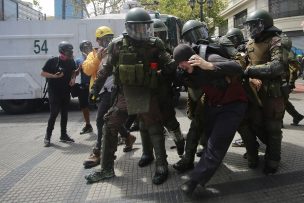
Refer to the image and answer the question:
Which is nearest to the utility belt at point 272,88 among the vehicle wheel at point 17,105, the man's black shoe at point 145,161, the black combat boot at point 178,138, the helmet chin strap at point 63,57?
the black combat boot at point 178,138

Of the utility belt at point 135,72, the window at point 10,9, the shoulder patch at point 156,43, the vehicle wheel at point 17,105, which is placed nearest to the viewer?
the utility belt at point 135,72

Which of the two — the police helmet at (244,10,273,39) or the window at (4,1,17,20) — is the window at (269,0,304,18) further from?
the police helmet at (244,10,273,39)

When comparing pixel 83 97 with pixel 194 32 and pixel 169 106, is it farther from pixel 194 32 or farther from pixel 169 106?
pixel 194 32


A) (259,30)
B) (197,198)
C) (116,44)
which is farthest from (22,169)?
(259,30)

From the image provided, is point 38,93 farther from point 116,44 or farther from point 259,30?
point 259,30

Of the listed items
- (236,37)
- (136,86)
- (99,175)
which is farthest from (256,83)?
(99,175)

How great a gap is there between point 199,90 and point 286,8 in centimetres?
2128

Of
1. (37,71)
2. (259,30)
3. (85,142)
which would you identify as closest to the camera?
(259,30)

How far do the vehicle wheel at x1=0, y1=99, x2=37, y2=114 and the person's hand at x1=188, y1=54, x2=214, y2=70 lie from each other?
795 centimetres

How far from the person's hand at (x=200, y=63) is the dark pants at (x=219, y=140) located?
463 millimetres

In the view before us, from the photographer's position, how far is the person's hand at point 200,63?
3314 millimetres

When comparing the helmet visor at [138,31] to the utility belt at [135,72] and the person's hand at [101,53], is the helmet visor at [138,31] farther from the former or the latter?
the person's hand at [101,53]

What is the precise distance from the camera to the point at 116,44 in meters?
4.09

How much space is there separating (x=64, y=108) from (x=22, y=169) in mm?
1793
